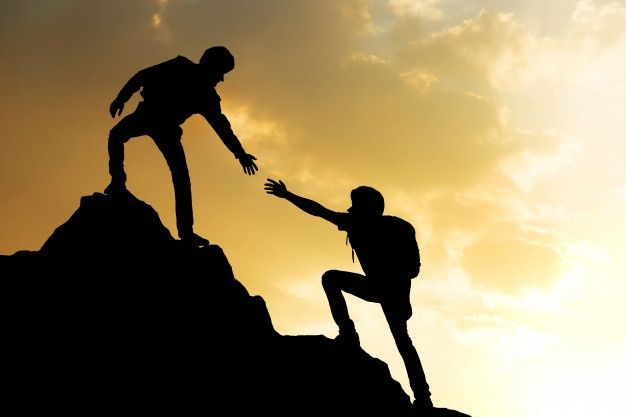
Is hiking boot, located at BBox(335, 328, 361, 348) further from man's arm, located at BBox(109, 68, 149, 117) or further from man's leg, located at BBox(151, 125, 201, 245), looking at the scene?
man's arm, located at BBox(109, 68, 149, 117)

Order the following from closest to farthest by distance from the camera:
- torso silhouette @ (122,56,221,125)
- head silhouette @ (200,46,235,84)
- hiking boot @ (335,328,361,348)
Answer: hiking boot @ (335,328,361,348) < torso silhouette @ (122,56,221,125) < head silhouette @ (200,46,235,84)

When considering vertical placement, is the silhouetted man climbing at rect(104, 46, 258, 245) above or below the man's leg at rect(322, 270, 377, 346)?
above

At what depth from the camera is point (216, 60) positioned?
1115 centimetres

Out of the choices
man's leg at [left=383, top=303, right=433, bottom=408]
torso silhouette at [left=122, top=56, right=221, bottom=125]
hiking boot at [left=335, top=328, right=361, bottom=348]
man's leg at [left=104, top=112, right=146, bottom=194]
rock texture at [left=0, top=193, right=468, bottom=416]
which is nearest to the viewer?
rock texture at [left=0, top=193, right=468, bottom=416]

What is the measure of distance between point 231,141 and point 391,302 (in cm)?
452

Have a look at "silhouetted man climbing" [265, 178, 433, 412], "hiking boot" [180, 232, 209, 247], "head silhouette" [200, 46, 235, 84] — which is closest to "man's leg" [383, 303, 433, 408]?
"silhouetted man climbing" [265, 178, 433, 412]

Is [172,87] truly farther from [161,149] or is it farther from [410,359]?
[410,359]

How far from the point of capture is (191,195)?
11.1m

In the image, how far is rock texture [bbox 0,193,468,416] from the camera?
26.8 feet

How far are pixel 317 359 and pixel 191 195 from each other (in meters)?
3.86

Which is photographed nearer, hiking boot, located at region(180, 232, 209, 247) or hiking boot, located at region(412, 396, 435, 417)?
hiking boot, located at region(412, 396, 435, 417)

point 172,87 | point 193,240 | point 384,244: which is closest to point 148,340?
point 193,240

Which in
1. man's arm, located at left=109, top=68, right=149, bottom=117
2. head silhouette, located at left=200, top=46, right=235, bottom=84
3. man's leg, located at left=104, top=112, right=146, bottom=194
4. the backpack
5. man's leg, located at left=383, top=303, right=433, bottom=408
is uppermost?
head silhouette, located at left=200, top=46, right=235, bottom=84

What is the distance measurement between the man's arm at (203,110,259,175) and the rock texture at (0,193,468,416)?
1983 mm
